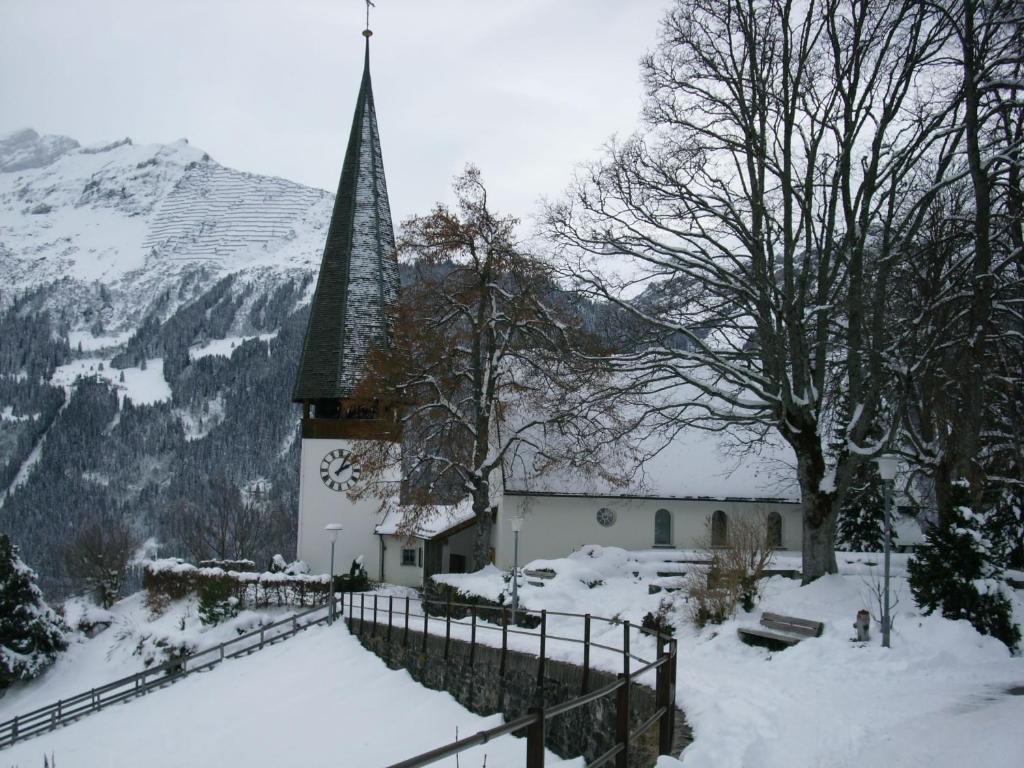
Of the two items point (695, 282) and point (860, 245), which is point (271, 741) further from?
point (860, 245)

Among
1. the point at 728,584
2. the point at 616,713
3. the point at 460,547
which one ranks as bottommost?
the point at 460,547

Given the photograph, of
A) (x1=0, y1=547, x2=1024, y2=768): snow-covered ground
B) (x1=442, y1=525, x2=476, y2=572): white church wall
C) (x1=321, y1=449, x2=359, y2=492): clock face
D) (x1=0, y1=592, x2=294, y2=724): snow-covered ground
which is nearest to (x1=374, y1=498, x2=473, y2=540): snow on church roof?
(x1=442, y1=525, x2=476, y2=572): white church wall

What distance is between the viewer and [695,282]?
16578 mm

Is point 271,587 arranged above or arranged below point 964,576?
below

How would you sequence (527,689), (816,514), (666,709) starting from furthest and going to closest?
1. (816,514)
2. (527,689)
3. (666,709)

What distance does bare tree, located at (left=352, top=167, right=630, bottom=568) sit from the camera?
78.0ft

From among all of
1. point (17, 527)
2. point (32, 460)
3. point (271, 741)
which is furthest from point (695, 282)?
point (32, 460)

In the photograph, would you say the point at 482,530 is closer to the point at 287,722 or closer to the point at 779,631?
the point at 287,722

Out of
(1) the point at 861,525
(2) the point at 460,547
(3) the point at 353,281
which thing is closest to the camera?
(1) the point at 861,525

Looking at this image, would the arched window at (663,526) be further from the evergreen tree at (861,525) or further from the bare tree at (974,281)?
the bare tree at (974,281)

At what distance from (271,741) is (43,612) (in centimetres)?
2446

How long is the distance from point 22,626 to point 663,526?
24.3 metres

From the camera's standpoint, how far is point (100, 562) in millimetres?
48562

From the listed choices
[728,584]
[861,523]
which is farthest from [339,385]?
[728,584]
